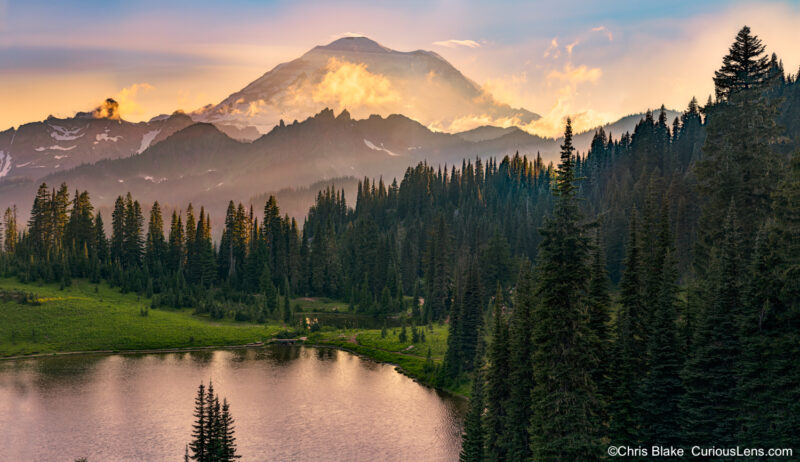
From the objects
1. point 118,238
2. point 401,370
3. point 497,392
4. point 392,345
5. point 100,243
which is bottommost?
point 401,370

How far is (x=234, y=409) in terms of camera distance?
70.4 m

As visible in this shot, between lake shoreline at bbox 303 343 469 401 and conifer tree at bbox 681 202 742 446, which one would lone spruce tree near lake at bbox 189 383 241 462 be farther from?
lake shoreline at bbox 303 343 469 401

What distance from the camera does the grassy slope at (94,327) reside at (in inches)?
4008

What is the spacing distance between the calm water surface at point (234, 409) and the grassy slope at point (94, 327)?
7276 mm

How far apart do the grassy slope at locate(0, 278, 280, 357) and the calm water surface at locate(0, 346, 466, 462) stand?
728 centimetres

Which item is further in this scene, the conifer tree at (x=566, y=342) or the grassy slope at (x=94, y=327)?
the grassy slope at (x=94, y=327)

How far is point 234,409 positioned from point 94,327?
52.8 meters

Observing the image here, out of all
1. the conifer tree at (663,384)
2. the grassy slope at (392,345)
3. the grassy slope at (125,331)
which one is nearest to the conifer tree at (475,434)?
the conifer tree at (663,384)

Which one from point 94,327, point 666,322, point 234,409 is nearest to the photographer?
point 666,322

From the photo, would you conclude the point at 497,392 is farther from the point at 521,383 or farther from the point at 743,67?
the point at 743,67

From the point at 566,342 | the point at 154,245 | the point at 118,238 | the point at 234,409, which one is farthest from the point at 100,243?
the point at 566,342

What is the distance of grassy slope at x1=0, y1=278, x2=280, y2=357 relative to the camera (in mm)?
101812

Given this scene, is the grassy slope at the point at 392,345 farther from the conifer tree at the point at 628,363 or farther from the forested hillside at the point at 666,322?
the conifer tree at the point at 628,363

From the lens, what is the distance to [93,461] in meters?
54.2
